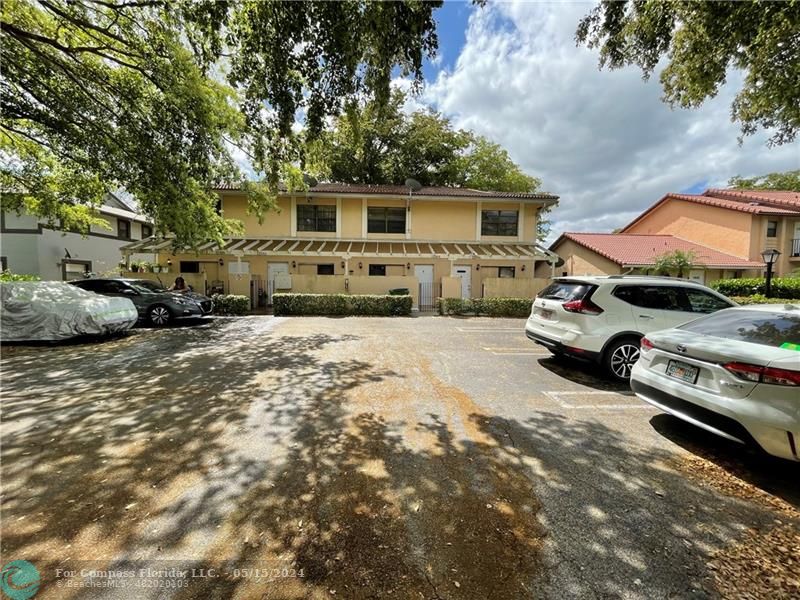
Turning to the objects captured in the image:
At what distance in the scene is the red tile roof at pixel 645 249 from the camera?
2008cm

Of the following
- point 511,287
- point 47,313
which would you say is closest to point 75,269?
point 47,313

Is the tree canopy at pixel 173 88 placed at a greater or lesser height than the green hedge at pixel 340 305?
greater

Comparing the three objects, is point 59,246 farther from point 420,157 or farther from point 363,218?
point 420,157

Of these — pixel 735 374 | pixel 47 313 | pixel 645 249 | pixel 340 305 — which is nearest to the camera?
pixel 735 374

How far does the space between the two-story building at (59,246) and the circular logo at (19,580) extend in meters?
17.7

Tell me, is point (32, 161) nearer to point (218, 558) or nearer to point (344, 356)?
point (344, 356)

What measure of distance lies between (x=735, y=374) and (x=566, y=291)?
3.14m

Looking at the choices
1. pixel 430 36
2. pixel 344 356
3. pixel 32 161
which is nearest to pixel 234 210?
pixel 32 161

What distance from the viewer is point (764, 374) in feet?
9.21

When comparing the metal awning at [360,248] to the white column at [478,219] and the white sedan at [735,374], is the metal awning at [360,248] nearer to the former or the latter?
the white column at [478,219]

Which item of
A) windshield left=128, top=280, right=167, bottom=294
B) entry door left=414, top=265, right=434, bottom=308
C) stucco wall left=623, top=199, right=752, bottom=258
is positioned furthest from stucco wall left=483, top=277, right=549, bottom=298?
stucco wall left=623, top=199, right=752, bottom=258

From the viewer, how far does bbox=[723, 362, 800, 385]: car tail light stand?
8.80ft

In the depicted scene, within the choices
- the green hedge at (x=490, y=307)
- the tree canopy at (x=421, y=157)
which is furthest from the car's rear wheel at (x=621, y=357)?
the tree canopy at (x=421, y=157)

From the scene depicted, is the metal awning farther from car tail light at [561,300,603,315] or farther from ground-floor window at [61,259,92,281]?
car tail light at [561,300,603,315]
